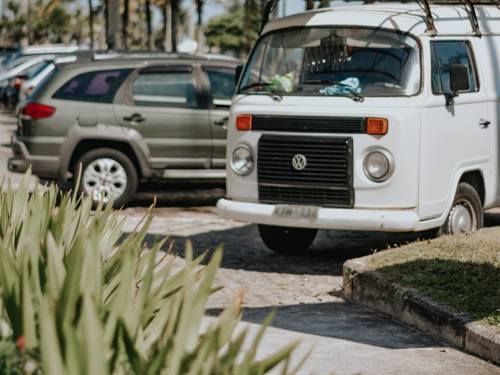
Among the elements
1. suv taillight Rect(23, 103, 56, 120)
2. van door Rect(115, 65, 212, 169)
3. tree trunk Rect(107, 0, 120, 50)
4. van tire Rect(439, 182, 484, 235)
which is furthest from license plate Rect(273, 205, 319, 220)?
tree trunk Rect(107, 0, 120, 50)

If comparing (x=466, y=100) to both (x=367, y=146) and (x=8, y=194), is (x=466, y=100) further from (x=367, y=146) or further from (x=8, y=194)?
(x=8, y=194)

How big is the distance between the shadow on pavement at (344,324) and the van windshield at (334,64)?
84.8 inches

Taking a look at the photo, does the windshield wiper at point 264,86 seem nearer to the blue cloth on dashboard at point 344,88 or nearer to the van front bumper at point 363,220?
the blue cloth on dashboard at point 344,88

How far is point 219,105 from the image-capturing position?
48.3 feet

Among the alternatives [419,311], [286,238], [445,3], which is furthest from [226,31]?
[419,311]

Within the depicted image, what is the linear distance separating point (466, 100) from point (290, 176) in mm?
1784

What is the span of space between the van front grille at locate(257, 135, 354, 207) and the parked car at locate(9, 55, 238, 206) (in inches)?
166

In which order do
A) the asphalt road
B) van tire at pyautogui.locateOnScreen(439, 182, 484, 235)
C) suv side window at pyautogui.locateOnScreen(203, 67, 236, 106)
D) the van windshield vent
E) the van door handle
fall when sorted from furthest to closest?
suv side window at pyautogui.locateOnScreen(203, 67, 236, 106), the van door handle, van tire at pyautogui.locateOnScreen(439, 182, 484, 235), the van windshield vent, the asphalt road

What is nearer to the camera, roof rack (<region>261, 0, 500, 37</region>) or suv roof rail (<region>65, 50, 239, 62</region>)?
roof rack (<region>261, 0, 500, 37</region>)

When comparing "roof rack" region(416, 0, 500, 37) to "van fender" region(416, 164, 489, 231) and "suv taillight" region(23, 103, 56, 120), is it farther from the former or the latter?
"suv taillight" region(23, 103, 56, 120)

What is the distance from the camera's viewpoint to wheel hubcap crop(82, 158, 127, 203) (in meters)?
14.4

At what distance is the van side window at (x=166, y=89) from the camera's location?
14750mm

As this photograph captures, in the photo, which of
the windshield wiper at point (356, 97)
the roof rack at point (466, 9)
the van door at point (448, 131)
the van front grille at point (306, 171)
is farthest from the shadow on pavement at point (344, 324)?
the roof rack at point (466, 9)

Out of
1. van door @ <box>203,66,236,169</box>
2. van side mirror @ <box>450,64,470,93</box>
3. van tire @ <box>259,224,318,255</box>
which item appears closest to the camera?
van side mirror @ <box>450,64,470,93</box>
